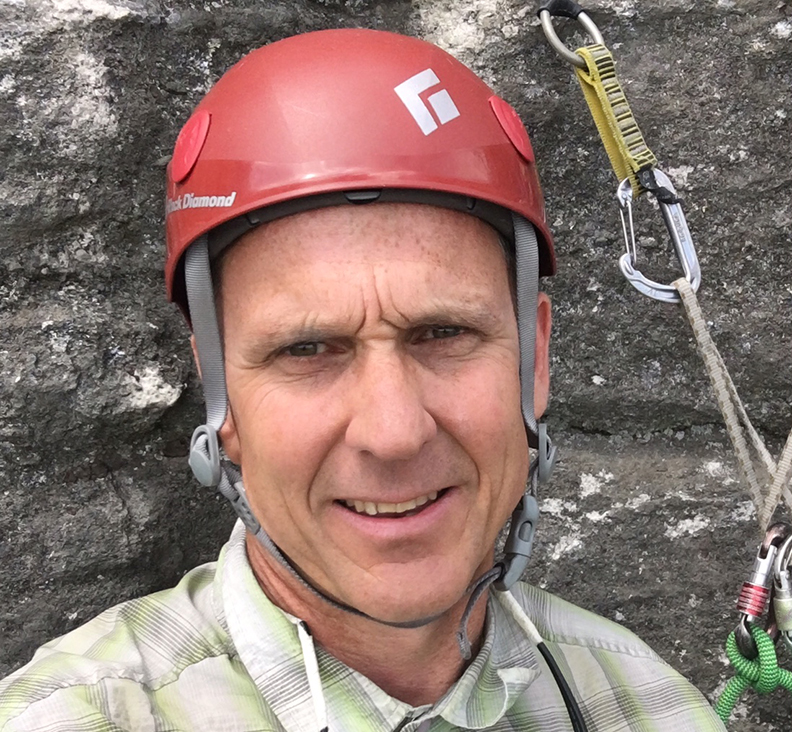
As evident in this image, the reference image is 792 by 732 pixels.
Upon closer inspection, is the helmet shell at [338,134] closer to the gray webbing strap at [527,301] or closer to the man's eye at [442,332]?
the gray webbing strap at [527,301]

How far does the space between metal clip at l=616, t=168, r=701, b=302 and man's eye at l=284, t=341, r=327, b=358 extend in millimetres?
517

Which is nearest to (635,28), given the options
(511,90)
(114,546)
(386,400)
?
(511,90)

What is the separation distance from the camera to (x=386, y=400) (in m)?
1.16

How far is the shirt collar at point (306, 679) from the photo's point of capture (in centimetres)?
125

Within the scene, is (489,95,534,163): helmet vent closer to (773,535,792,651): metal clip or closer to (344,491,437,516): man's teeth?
(344,491,437,516): man's teeth

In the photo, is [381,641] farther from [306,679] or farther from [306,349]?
[306,349]

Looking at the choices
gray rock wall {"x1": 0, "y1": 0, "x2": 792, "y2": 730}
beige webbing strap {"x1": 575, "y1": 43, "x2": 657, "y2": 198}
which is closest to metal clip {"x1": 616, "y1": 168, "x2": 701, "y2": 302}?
beige webbing strap {"x1": 575, "y1": 43, "x2": 657, "y2": 198}

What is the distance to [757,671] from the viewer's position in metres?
1.39

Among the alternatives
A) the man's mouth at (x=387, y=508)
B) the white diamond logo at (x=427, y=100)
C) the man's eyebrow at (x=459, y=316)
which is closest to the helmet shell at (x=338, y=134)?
the white diamond logo at (x=427, y=100)

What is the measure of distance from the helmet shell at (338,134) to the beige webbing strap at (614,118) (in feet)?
0.67

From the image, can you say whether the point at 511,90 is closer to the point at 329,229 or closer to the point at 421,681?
the point at 329,229

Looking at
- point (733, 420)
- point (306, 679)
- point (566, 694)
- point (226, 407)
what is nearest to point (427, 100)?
point (226, 407)

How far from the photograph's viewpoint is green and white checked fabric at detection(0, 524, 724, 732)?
3.96ft

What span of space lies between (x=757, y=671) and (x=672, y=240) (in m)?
0.71
